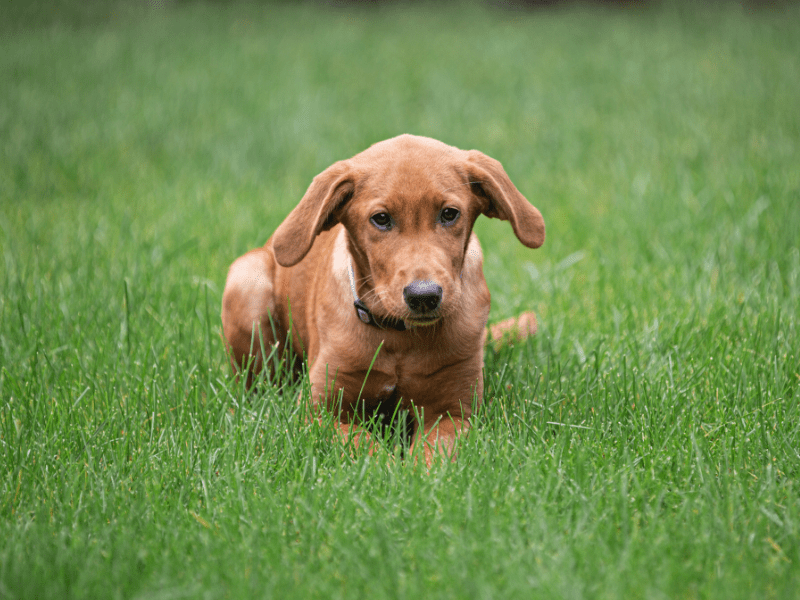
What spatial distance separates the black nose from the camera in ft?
7.41

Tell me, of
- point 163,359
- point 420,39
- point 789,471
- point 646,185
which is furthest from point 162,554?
point 420,39

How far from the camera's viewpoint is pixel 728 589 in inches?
68.2

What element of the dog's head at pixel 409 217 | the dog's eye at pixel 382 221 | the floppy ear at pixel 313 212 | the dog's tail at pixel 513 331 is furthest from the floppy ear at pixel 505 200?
the dog's tail at pixel 513 331

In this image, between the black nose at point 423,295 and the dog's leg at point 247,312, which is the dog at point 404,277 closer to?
the black nose at point 423,295

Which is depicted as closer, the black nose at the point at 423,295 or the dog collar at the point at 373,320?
the black nose at the point at 423,295

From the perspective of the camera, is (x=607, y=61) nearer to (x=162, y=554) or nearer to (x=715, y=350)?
(x=715, y=350)

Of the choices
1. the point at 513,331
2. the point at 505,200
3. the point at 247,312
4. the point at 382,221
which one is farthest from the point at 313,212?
the point at 513,331

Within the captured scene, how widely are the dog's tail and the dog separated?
0.49 meters

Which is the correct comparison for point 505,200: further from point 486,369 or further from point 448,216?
point 486,369

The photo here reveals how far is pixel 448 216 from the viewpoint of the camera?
249 centimetres

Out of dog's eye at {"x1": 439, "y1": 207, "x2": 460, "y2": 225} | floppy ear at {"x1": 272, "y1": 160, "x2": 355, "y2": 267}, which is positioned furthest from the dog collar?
dog's eye at {"x1": 439, "y1": 207, "x2": 460, "y2": 225}

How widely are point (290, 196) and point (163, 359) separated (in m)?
2.76

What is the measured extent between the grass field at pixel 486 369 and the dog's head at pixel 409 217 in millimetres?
532

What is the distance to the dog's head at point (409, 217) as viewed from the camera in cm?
235
